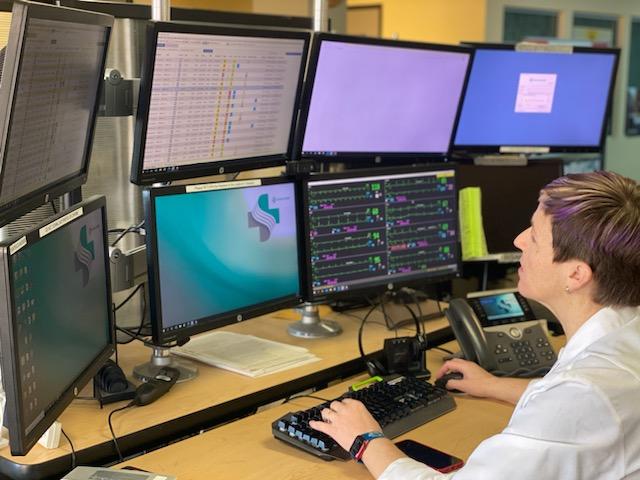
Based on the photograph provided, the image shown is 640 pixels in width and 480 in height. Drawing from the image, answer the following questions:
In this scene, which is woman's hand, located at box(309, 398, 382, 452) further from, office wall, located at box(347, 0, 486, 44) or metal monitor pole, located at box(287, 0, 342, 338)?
office wall, located at box(347, 0, 486, 44)

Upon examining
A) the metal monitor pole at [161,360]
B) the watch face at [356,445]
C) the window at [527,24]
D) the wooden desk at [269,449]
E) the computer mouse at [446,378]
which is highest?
the window at [527,24]

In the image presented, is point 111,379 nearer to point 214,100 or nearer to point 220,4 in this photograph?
point 214,100

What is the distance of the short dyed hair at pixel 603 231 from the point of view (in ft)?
4.59

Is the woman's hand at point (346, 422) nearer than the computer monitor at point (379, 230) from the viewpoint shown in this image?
Yes

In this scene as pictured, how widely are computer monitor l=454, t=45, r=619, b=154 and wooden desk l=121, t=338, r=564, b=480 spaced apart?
1157 millimetres

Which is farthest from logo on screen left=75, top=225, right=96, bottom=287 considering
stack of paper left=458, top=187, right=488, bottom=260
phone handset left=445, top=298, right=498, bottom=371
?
stack of paper left=458, top=187, right=488, bottom=260

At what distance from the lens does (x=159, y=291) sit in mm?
1889

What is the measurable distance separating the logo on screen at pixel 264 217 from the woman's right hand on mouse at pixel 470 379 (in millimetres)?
548

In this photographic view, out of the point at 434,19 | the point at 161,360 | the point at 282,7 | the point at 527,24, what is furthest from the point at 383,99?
the point at 527,24

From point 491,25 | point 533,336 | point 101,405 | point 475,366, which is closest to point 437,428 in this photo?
point 475,366

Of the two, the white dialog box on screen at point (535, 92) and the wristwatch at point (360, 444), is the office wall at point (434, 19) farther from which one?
the wristwatch at point (360, 444)

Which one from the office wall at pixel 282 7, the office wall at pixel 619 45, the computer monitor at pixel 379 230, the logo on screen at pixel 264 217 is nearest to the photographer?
the logo on screen at pixel 264 217

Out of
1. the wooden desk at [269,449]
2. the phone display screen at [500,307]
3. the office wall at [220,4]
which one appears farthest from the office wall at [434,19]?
the wooden desk at [269,449]

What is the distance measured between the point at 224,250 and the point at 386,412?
21.7 inches
